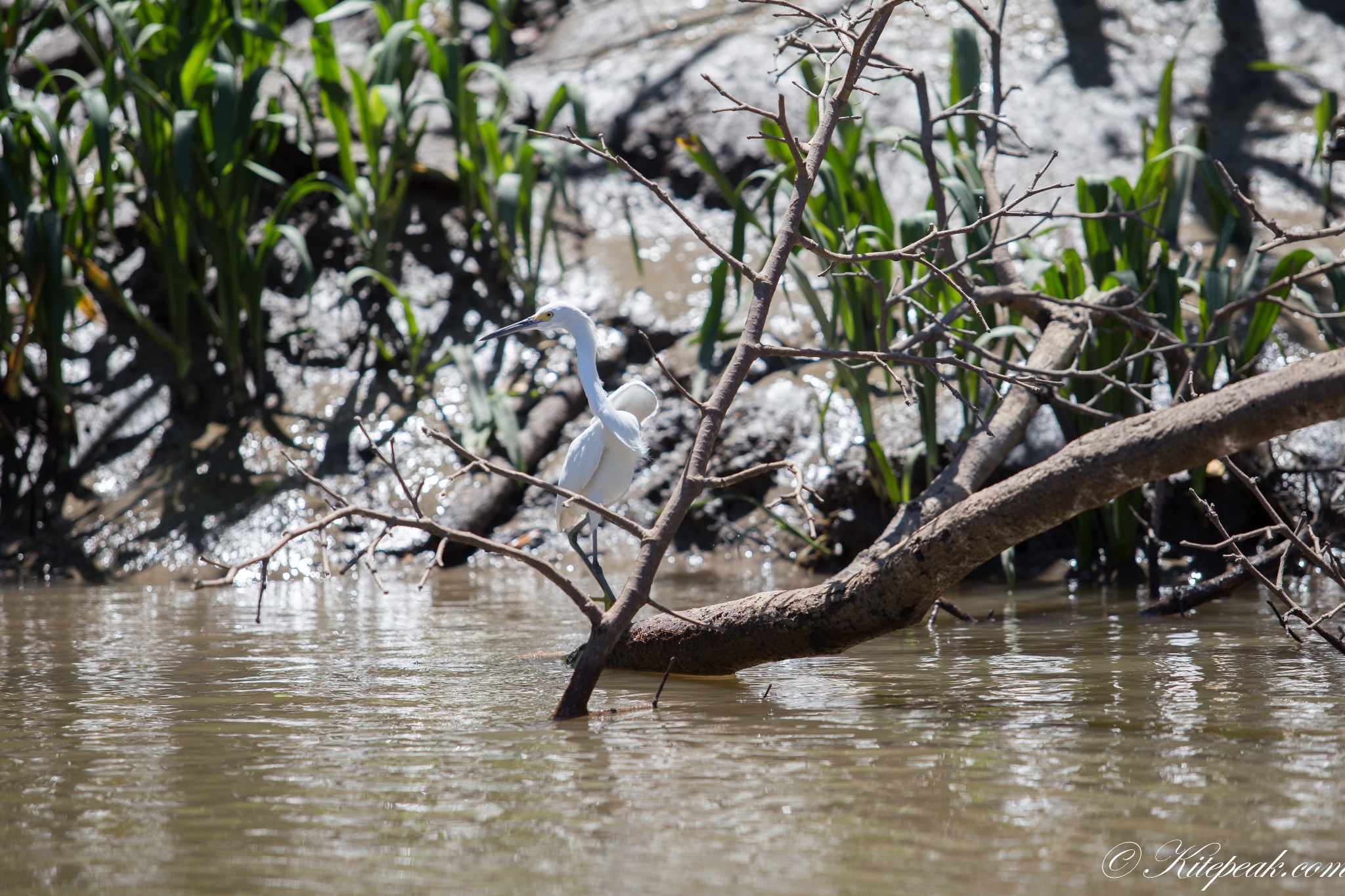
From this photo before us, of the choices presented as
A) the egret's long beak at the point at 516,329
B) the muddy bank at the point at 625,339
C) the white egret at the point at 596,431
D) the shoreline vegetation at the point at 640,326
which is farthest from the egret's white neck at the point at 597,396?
the muddy bank at the point at 625,339

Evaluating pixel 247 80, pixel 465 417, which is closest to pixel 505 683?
pixel 465 417

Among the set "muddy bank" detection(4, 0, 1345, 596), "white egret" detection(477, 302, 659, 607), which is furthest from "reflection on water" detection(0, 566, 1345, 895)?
"muddy bank" detection(4, 0, 1345, 596)

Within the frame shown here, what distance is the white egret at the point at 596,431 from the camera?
3.66m

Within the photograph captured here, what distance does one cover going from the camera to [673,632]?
2996mm

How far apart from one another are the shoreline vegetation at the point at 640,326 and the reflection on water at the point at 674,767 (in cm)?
27

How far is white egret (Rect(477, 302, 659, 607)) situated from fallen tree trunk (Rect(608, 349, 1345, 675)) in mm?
741

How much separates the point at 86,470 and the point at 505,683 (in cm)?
430

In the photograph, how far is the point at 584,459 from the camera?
4008 millimetres

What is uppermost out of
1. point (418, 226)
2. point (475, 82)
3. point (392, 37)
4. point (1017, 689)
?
point (475, 82)

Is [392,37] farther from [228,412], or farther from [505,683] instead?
[505,683]

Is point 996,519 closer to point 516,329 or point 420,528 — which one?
point 420,528

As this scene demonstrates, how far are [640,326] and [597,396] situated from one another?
3.08 metres

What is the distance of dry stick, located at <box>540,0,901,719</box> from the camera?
243cm

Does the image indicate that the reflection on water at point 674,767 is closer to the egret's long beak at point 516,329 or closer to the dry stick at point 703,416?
the dry stick at point 703,416
